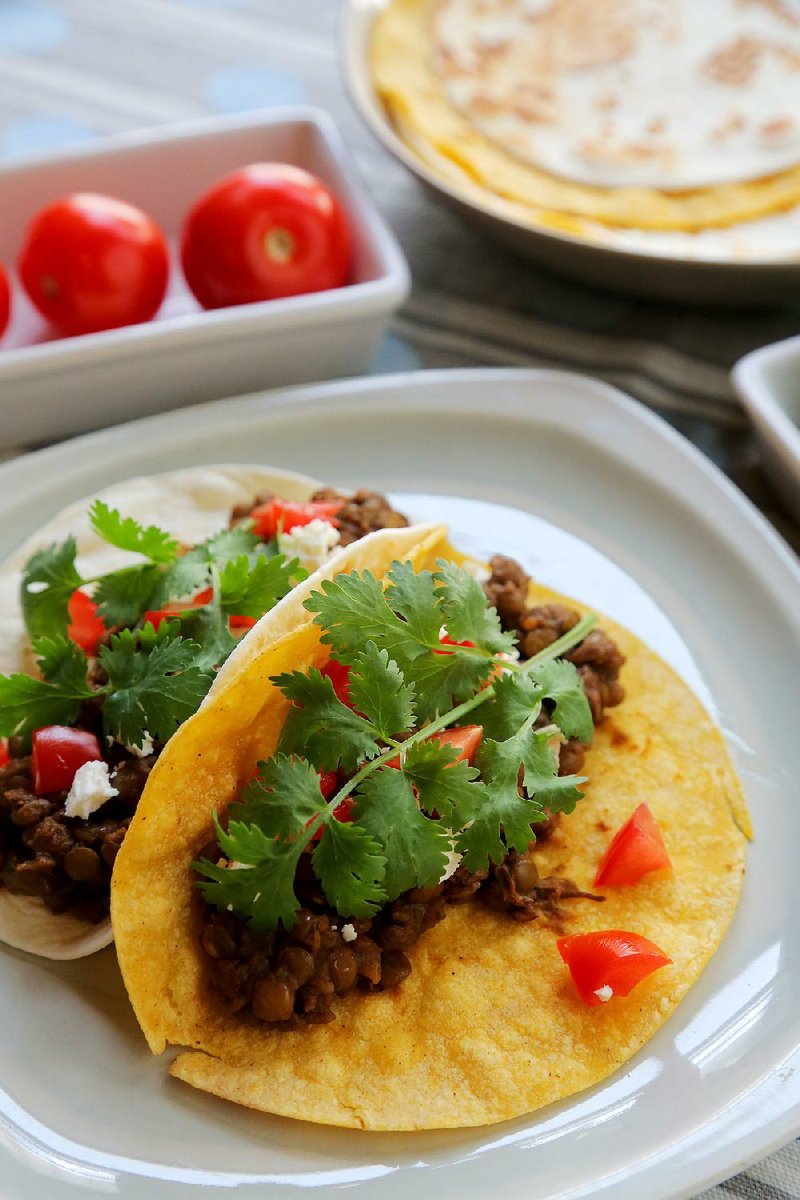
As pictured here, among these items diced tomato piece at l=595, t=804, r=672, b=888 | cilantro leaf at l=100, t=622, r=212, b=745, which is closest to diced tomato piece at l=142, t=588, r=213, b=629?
cilantro leaf at l=100, t=622, r=212, b=745

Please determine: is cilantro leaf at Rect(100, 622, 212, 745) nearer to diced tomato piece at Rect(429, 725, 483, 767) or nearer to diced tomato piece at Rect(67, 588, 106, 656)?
diced tomato piece at Rect(67, 588, 106, 656)

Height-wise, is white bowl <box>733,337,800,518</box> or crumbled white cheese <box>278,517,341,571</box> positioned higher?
white bowl <box>733,337,800,518</box>

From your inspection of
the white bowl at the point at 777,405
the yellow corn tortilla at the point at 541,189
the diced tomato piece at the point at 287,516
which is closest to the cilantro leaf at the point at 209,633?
the diced tomato piece at the point at 287,516

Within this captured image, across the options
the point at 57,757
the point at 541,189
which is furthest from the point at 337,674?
the point at 541,189

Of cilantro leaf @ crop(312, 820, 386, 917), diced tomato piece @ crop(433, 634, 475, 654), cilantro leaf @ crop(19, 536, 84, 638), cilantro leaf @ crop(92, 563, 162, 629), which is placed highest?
diced tomato piece @ crop(433, 634, 475, 654)

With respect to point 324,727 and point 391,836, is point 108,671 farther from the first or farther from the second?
A: point 391,836

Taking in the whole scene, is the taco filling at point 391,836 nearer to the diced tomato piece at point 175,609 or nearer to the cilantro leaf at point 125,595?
the diced tomato piece at point 175,609

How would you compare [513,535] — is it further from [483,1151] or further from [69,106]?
[69,106]

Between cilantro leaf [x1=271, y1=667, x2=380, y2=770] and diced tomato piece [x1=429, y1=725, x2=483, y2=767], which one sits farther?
diced tomato piece [x1=429, y1=725, x2=483, y2=767]
